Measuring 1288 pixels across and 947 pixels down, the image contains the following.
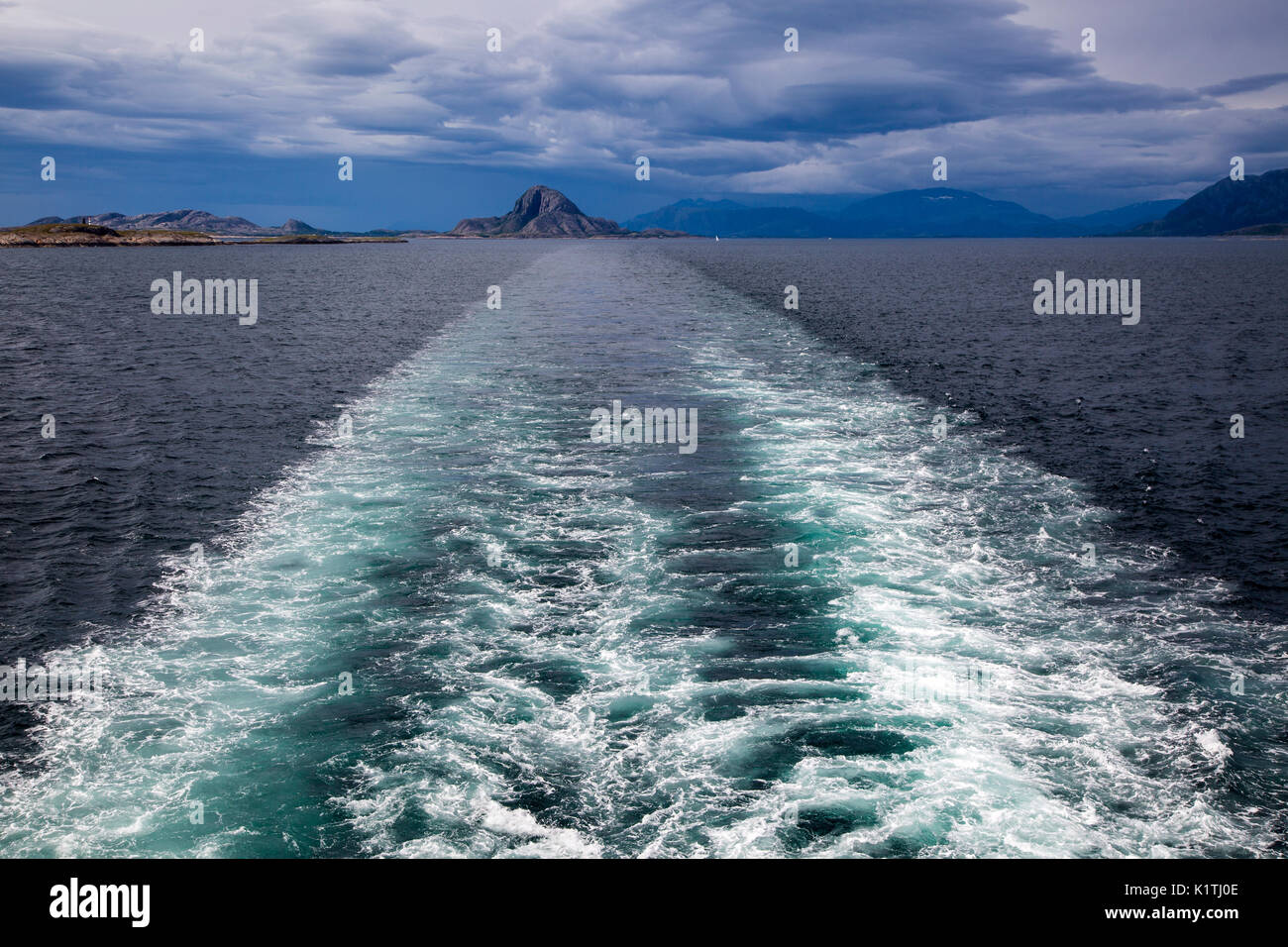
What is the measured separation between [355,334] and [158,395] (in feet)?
103

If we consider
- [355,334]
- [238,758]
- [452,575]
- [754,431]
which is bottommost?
[238,758]

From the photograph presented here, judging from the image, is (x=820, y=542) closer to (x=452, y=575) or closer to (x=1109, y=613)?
(x=1109, y=613)

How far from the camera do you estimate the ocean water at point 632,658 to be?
552 inches

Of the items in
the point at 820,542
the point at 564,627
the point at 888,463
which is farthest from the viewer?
the point at 888,463

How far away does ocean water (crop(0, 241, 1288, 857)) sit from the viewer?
14.0 metres

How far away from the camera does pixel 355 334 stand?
7838cm

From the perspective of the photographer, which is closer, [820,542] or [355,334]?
[820,542]

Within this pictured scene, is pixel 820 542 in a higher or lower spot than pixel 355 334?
lower

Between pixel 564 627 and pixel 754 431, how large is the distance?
22.0m

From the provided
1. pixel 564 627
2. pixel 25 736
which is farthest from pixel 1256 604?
pixel 25 736

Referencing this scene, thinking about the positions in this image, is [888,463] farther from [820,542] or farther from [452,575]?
[452,575]

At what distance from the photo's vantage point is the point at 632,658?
1933 cm
